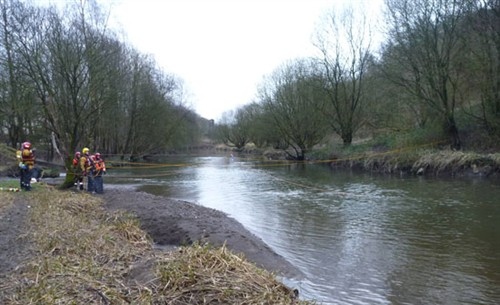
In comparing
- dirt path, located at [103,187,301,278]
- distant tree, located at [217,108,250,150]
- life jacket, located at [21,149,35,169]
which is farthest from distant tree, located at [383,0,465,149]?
distant tree, located at [217,108,250,150]

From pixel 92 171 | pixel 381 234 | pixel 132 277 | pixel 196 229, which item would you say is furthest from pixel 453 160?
pixel 132 277

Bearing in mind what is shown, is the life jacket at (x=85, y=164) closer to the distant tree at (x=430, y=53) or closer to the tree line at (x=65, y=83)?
the tree line at (x=65, y=83)

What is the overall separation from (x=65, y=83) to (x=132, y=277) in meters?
16.3

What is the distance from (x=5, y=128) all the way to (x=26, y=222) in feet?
95.9

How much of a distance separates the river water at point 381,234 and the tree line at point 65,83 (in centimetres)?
514

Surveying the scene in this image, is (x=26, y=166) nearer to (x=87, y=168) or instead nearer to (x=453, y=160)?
(x=87, y=168)

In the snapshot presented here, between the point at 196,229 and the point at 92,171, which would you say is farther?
the point at 92,171

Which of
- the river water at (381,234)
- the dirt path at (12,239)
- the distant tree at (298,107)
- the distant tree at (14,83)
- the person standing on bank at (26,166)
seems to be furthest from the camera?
the distant tree at (298,107)

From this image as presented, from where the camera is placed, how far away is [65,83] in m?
18.9

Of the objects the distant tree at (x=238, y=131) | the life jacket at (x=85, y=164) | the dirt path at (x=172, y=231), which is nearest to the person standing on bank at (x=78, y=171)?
the life jacket at (x=85, y=164)

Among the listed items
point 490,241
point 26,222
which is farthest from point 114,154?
point 490,241

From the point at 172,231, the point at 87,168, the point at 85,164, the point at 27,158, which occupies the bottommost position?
the point at 172,231

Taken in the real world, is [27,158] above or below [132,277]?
above

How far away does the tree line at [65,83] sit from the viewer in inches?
709
